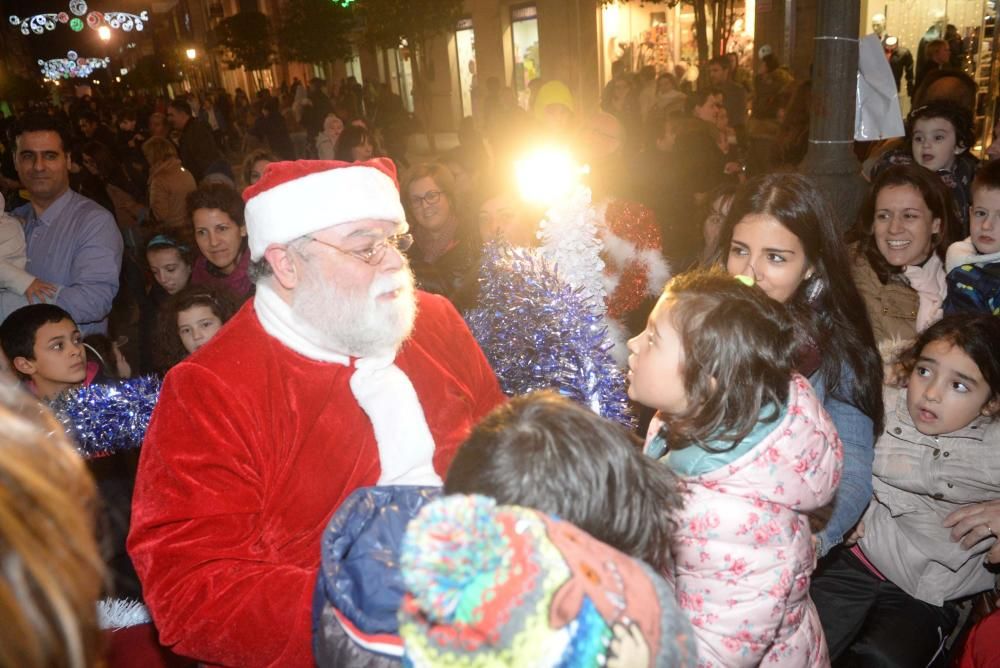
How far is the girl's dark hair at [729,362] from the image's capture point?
5.80ft

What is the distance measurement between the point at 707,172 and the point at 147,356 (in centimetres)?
513

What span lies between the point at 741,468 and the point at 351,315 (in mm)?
1204

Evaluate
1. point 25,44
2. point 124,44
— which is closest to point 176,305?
point 25,44

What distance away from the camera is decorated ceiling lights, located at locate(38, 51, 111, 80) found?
185ft

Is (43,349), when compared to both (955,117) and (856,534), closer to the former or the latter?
(856,534)

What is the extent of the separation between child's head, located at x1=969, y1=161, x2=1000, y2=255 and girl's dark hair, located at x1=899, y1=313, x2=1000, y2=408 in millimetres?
1062

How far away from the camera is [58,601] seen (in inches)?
29.7

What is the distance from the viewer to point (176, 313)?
3.83 meters

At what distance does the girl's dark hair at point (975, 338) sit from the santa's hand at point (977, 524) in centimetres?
39

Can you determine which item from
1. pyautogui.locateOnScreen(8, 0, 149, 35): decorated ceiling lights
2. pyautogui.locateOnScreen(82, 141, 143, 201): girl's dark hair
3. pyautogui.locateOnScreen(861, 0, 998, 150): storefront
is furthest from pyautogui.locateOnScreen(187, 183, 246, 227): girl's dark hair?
pyautogui.locateOnScreen(8, 0, 149, 35): decorated ceiling lights

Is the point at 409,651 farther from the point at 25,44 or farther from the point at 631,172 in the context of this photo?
the point at 25,44

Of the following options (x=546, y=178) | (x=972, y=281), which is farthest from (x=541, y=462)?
(x=972, y=281)

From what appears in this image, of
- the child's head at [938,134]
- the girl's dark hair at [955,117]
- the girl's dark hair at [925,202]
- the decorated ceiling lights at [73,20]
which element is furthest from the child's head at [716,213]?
the decorated ceiling lights at [73,20]

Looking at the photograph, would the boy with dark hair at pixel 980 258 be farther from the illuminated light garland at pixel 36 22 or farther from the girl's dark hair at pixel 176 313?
the illuminated light garland at pixel 36 22
